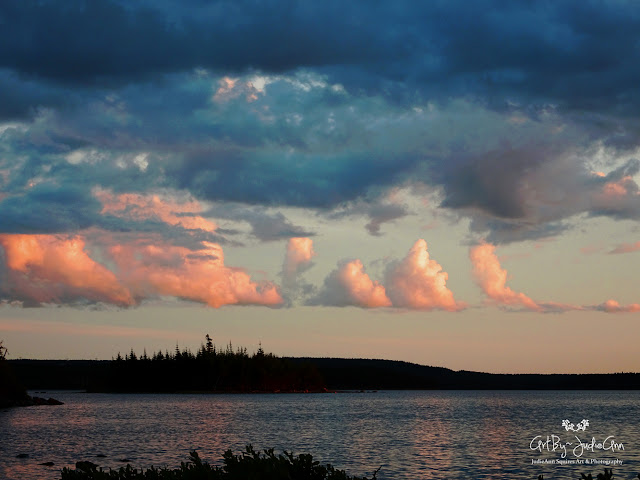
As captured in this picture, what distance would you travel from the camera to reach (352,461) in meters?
76.2

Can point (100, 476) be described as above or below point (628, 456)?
above

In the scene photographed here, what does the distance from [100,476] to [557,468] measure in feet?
172

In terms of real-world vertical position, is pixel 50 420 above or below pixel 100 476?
below

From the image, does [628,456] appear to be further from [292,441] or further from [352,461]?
[292,441]

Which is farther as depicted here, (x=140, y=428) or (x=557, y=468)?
(x=140, y=428)

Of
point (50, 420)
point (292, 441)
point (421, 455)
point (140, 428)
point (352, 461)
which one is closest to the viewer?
point (352, 461)

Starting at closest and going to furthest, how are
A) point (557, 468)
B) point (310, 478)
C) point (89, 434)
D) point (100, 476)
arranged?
point (310, 478)
point (100, 476)
point (557, 468)
point (89, 434)

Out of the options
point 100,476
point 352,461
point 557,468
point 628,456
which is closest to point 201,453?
point 352,461

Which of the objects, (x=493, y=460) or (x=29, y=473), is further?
(x=493, y=460)

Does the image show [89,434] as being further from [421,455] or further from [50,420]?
[421,455]

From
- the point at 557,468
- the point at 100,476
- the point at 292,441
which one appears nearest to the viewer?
the point at 100,476

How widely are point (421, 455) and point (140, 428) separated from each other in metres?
62.6

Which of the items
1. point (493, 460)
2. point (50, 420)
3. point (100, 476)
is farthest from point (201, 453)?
point (50, 420)

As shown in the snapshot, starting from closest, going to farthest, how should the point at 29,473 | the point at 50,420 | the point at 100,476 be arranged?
the point at 100,476
the point at 29,473
the point at 50,420
